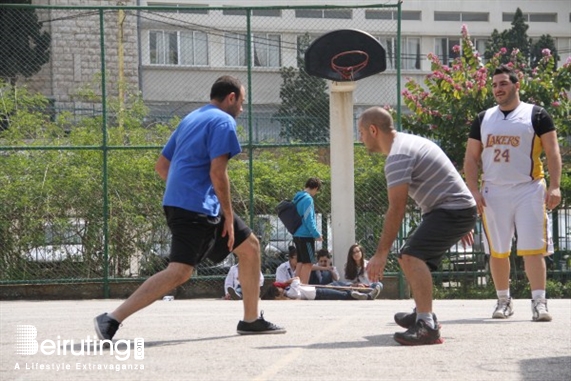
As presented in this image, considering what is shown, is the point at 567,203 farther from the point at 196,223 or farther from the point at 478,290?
the point at 196,223

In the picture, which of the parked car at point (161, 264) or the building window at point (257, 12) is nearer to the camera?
the parked car at point (161, 264)

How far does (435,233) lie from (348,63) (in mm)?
7884

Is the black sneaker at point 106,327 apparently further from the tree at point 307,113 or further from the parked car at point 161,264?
the tree at point 307,113

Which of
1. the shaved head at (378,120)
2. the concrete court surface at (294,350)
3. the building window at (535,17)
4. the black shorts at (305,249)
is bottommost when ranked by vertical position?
the concrete court surface at (294,350)

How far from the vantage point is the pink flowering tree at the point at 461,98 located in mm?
19828

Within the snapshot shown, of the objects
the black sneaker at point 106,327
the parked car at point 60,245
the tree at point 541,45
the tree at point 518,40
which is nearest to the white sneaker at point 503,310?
the black sneaker at point 106,327

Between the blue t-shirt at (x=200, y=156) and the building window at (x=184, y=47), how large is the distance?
8.42 meters

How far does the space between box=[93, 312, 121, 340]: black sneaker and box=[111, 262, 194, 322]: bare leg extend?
4cm

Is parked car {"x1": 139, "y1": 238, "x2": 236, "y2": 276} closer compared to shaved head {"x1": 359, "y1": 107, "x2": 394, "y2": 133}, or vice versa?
shaved head {"x1": 359, "y1": 107, "x2": 394, "y2": 133}

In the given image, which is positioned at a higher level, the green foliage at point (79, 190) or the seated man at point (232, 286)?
the green foliage at point (79, 190)

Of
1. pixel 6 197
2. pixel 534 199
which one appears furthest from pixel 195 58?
pixel 534 199

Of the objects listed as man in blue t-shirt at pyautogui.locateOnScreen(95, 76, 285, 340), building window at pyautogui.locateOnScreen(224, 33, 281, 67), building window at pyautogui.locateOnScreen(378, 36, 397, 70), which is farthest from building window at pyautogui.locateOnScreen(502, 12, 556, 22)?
man in blue t-shirt at pyautogui.locateOnScreen(95, 76, 285, 340)

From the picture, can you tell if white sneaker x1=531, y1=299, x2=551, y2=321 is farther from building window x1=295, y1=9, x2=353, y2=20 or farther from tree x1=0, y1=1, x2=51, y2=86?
tree x1=0, y1=1, x2=51, y2=86

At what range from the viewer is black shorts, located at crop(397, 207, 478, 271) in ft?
27.6
